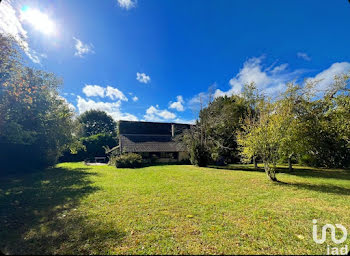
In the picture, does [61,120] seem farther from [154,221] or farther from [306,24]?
[306,24]

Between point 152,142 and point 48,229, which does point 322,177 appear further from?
point 152,142

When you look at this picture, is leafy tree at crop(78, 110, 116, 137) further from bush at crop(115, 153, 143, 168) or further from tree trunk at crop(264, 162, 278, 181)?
tree trunk at crop(264, 162, 278, 181)

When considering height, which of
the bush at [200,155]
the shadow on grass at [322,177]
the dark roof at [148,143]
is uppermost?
the dark roof at [148,143]

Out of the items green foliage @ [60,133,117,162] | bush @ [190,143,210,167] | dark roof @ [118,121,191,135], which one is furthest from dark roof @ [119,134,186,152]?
green foliage @ [60,133,117,162]

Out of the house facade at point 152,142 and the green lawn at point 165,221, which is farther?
the house facade at point 152,142

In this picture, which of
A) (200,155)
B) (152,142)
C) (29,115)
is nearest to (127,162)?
(152,142)

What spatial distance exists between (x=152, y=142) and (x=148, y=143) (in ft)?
2.48

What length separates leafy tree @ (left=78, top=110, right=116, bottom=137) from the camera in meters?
44.5

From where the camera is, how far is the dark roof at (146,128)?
2488 cm

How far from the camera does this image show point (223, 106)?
1878cm

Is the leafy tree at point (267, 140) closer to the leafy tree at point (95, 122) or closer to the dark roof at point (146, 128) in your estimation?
the dark roof at point (146, 128)

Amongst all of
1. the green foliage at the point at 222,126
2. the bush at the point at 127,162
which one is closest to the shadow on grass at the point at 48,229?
the bush at the point at 127,162

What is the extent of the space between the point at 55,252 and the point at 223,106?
19.2 metres

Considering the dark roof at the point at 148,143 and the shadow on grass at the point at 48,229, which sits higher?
the dark roof at the point at 148,143
